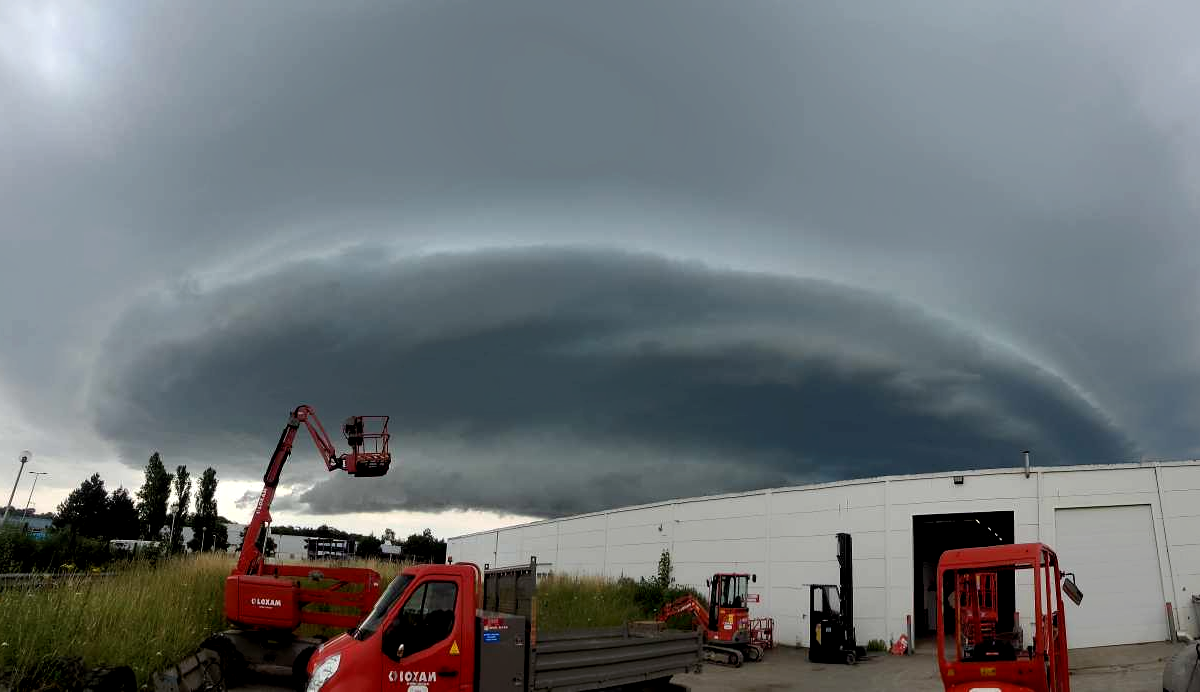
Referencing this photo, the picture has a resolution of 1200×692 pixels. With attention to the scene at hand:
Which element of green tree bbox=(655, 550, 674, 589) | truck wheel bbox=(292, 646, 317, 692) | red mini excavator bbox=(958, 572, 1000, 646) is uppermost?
green tree bbox=(655, 550, 674, 589)

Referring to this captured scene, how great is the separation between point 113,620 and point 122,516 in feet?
245

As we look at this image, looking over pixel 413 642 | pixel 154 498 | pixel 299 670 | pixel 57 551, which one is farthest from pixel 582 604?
pixel 154 498

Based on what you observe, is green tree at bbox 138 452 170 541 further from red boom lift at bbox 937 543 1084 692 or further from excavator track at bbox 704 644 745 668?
red boom lift at bbox 937 543 1084 692

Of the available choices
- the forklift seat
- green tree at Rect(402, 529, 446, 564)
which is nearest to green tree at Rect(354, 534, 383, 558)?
green tree at Rect(402, 529, 446, 564)

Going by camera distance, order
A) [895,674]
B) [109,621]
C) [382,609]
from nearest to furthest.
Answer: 1. [382,609]
2. [109,621]
3. [895,674]

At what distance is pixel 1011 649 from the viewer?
9688 mm

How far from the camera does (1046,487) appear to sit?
24.5 m

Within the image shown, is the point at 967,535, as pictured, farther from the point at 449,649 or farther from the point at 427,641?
the point at 427,641

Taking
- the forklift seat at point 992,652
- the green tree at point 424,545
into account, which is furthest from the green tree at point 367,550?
the forklift seat at point 992,652

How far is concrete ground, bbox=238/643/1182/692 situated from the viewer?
59.8ft

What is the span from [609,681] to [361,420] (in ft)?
29.5

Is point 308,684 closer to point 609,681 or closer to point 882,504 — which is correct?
point 609,681

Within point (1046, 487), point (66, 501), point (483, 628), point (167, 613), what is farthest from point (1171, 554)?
point (66, 501)

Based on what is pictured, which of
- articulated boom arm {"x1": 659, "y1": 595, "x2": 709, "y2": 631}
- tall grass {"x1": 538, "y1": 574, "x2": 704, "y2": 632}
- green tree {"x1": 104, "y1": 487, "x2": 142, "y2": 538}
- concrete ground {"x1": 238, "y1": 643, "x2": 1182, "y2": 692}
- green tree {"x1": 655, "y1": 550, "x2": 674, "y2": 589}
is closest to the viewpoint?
concrete ground {"x1": 238, "y1": 643, "x2": 1182, "y2": 692}
